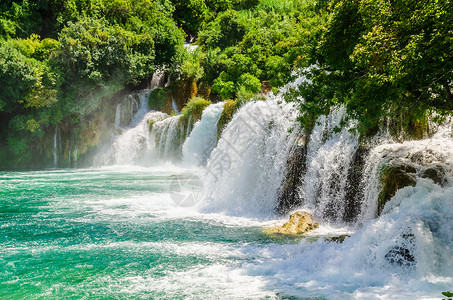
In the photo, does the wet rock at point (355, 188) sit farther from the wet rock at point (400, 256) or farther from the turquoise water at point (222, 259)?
the wet rock at point (400, 256)

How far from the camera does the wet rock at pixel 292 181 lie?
11.6 m

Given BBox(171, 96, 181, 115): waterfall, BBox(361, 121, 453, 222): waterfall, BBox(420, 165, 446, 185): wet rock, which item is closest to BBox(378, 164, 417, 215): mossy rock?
BBox(361, 121, 453, 222): waterfall

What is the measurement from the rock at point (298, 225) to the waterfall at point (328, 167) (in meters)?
0.76

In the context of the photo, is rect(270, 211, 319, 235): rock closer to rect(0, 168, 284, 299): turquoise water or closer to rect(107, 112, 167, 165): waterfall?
rect(0, 168, 284, 299): turquoise water

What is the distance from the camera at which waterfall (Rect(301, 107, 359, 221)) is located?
398 inches

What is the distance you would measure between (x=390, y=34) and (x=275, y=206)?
685 cm

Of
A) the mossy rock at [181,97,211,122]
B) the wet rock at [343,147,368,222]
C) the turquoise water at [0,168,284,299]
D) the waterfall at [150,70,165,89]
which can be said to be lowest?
the turquoise water at [0,168,284,299]

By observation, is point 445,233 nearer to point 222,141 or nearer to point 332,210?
point 332,210

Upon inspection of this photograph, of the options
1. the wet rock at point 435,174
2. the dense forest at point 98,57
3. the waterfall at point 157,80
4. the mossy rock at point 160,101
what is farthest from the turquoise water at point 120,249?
the waterfall at point 157,80

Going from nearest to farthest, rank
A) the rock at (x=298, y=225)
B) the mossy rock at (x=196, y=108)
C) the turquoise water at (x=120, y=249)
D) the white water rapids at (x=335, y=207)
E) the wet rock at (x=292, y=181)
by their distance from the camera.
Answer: the white water rapids at (x=335, y=207) → the turquoise water at (x=120, y=249) → the rock at (x=298, y=225) → the wet rock at (x=292, y=181) → the mossy rock at (x=196, y=108)

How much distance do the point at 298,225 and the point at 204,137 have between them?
14.2 m

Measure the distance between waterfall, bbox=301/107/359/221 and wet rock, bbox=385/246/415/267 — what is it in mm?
3450

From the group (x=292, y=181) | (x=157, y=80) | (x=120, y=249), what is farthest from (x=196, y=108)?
(x=120, y=249)

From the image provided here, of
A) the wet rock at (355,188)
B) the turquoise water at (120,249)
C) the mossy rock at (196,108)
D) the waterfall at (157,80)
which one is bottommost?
the turquoise water at (120,249)
